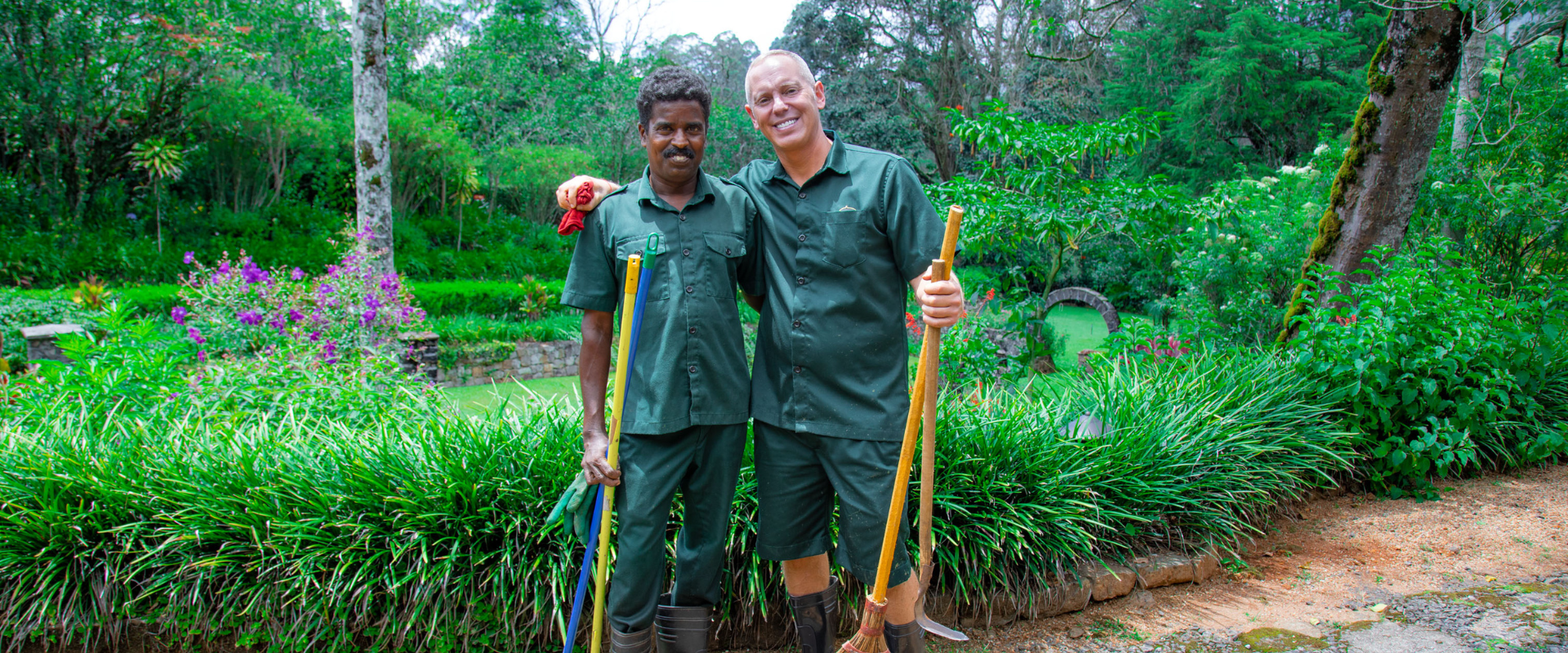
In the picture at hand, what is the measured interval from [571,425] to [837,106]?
1506 centimetres

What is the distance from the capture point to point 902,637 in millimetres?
2029

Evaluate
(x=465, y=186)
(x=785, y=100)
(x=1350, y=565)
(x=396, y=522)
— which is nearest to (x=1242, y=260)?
(x=1350, y=565)

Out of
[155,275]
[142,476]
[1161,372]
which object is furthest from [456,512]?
[155,275]

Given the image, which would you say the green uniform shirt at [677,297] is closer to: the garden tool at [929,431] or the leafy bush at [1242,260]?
the garden tool at [929,431]

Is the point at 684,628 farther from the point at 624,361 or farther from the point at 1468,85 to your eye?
the point at 1468,85

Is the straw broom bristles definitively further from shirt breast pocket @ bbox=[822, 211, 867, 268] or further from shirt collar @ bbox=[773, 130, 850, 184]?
shirt collar @ bbox=[773, 130, 850, 184]

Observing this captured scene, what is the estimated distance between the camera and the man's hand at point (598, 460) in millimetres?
1932

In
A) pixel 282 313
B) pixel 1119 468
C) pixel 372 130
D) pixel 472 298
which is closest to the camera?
pixel 1119 468

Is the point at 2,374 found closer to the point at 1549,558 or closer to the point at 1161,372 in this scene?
the point at 1161,372

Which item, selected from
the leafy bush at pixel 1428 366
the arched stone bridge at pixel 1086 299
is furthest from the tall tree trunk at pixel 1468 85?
the leafy bush at pixel 1428 366

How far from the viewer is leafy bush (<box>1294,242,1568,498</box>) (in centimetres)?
361

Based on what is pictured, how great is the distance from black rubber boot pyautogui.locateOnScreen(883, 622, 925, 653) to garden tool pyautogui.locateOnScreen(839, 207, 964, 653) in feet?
0.46

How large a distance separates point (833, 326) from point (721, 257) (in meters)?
0.32

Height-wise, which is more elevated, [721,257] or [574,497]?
[721,257]
